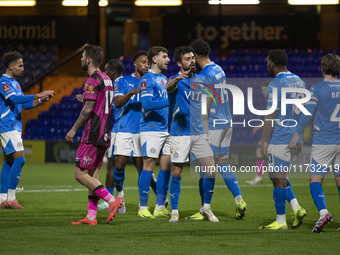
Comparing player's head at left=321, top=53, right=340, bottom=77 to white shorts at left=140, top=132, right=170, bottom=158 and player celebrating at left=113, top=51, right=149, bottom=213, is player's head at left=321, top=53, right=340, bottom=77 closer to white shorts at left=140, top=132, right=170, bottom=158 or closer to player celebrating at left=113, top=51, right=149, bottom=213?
white shorts at left=140, top=132, right=170, bottom=158

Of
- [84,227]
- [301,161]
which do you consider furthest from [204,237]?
[301,161]

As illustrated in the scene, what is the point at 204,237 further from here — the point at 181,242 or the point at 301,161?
the point at 301,161

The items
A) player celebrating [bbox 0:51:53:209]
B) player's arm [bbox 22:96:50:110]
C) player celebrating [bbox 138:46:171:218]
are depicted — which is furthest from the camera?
player celebrating [bbox 0:51:53:209]

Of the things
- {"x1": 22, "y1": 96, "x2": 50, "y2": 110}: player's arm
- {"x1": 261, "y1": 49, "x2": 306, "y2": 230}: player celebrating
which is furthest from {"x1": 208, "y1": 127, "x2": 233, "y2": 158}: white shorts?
{"x1": 22, "y1": 96, "x2": 50, "y2": 110}: player's arm

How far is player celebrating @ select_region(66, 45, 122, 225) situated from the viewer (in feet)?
23.5

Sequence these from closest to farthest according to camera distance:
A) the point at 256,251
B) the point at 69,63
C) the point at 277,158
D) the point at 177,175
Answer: the point at 256,251 < the point at 277,158 < the point at 177,175 < the point at 69,63

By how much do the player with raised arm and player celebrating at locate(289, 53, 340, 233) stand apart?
1.20 metres

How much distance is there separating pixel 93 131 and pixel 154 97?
105cm

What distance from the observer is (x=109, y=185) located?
895cm

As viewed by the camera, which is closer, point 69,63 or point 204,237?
point 204,237

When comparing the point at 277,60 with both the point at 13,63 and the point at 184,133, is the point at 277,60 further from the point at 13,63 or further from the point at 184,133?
the point at 13,63

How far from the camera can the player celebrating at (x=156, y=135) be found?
7941mm

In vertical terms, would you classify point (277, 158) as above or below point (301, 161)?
above

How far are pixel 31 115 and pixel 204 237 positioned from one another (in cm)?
1640
